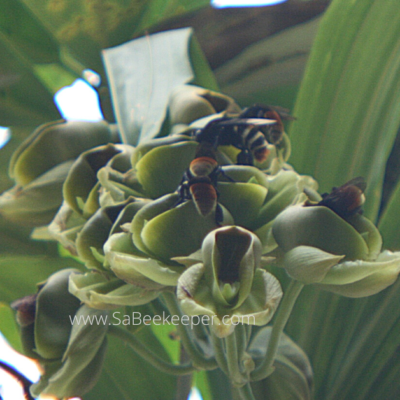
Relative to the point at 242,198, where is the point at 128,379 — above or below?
below

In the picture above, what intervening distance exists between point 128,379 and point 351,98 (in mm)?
364

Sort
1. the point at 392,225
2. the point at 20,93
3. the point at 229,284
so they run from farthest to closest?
1. the point at 20,93
2. the point at 392,225
3. the point at 229,284

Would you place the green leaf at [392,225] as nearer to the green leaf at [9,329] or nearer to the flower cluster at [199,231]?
the flower cluster at [199,231]

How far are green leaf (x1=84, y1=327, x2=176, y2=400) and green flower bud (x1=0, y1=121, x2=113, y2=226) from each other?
211 millimetres

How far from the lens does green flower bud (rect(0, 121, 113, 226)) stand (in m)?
0.35

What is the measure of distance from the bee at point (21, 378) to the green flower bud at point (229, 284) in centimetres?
18

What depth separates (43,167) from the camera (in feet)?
1.16

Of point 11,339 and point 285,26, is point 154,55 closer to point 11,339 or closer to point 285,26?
point 285,26

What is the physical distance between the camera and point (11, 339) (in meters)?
0.58

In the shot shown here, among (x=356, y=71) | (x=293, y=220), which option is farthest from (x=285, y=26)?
(x=293, y=220)

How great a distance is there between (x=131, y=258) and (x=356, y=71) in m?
0.32

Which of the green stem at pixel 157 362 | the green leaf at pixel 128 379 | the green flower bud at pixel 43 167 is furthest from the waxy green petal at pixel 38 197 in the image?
the green leaf at pixel 128 379

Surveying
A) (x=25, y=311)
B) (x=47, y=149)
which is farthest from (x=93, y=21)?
(x=25, y=311)

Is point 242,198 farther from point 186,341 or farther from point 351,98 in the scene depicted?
point 351,98
